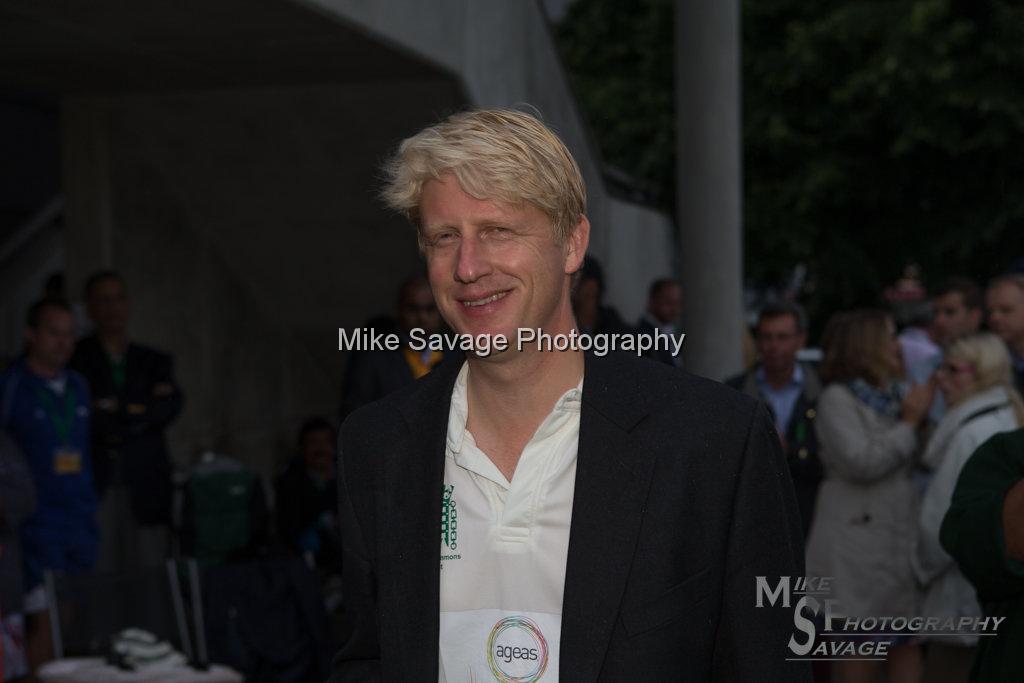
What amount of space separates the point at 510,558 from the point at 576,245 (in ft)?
2.03

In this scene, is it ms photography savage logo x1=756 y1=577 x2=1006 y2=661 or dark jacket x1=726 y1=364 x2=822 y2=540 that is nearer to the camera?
ms photography savage logo x1=756 y1=577 x2=1006 y2=661

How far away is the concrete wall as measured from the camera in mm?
10117

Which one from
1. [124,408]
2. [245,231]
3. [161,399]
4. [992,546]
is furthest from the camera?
[245,231]

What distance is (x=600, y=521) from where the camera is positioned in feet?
7.81

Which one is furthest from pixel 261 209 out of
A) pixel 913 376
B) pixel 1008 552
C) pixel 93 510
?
pixel 1008 552

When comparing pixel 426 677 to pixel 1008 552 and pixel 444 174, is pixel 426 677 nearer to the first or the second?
pixel 444 174

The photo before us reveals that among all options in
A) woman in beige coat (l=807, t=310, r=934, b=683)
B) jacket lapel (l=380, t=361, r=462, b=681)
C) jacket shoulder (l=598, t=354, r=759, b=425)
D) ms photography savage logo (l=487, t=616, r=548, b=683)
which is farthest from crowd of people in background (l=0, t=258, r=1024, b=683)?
ms photography savage logo (l=487, t=616, r=548, b=683)

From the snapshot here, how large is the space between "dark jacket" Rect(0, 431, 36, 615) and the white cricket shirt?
13.0 ft

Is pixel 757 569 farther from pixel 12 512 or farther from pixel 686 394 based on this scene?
pixel 12 512

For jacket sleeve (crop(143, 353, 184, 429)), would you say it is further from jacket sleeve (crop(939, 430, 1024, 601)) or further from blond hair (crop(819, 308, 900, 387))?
jacket sleeve (crop(939, 430, 1024, 601))

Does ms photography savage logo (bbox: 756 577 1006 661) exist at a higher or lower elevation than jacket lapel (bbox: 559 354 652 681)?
lower

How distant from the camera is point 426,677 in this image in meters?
2.43

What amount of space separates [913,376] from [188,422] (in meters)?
6.54

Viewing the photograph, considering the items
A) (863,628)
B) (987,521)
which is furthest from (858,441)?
(987,521)
